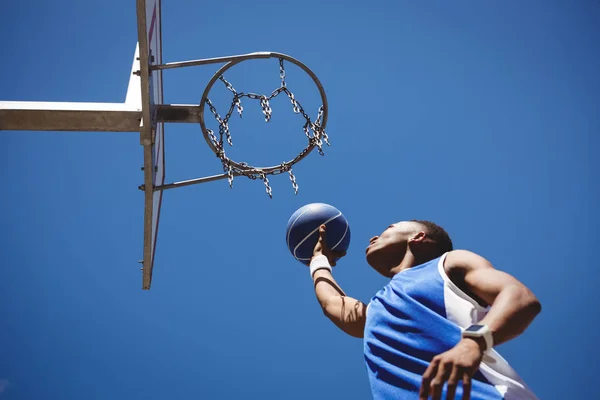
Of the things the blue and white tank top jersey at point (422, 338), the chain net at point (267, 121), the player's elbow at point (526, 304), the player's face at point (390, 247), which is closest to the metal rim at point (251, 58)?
the chain net at point (267, 121)

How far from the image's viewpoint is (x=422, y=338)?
291cm

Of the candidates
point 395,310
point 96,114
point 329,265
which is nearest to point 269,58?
point 96,114

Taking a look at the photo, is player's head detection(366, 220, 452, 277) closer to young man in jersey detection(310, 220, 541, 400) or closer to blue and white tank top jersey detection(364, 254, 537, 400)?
young man in jersey detection(310, 220, 541, 400)

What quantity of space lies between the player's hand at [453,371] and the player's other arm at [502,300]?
0.16m

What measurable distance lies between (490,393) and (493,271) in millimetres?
545

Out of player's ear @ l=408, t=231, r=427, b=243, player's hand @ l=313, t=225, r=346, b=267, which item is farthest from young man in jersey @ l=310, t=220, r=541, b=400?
player's hand @ l=313, t=225, r=346, b=267

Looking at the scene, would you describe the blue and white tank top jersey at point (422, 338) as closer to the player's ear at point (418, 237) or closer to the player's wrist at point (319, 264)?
the player's ear at point (418, 237)

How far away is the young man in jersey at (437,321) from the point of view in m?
2.35

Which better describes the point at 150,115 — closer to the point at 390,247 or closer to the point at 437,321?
the point at 390,247

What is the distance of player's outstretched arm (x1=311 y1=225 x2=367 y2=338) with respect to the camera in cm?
368

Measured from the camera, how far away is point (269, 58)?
6.09 m

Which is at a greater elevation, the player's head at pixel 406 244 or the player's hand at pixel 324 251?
the player's head at pixel 406 244

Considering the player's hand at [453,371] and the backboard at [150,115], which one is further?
the backboard at [150,115]

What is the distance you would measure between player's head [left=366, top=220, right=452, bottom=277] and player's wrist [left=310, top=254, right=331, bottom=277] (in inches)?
24.4
